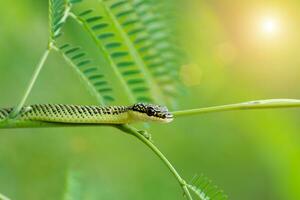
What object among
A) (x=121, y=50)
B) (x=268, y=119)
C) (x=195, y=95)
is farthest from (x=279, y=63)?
(x=121, y=50)

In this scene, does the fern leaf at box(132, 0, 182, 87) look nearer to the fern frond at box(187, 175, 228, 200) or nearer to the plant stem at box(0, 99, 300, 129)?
the plant stem at box(0, 99, 300, 129)

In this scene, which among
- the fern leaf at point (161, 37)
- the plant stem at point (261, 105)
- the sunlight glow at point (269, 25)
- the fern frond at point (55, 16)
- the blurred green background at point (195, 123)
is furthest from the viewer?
the sunlight glow at point (269, 25)

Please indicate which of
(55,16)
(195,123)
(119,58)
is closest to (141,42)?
(119,58)

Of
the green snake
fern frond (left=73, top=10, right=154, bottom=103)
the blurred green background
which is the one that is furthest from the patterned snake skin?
the blurred green background

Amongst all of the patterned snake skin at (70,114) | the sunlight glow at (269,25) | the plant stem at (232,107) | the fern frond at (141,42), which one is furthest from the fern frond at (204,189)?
the sunlight glow at (269,25)

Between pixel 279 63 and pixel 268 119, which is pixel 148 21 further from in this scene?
pixel 279 63

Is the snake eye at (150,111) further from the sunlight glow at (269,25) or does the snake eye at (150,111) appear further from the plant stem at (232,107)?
the sunlight glow at (269,25)
